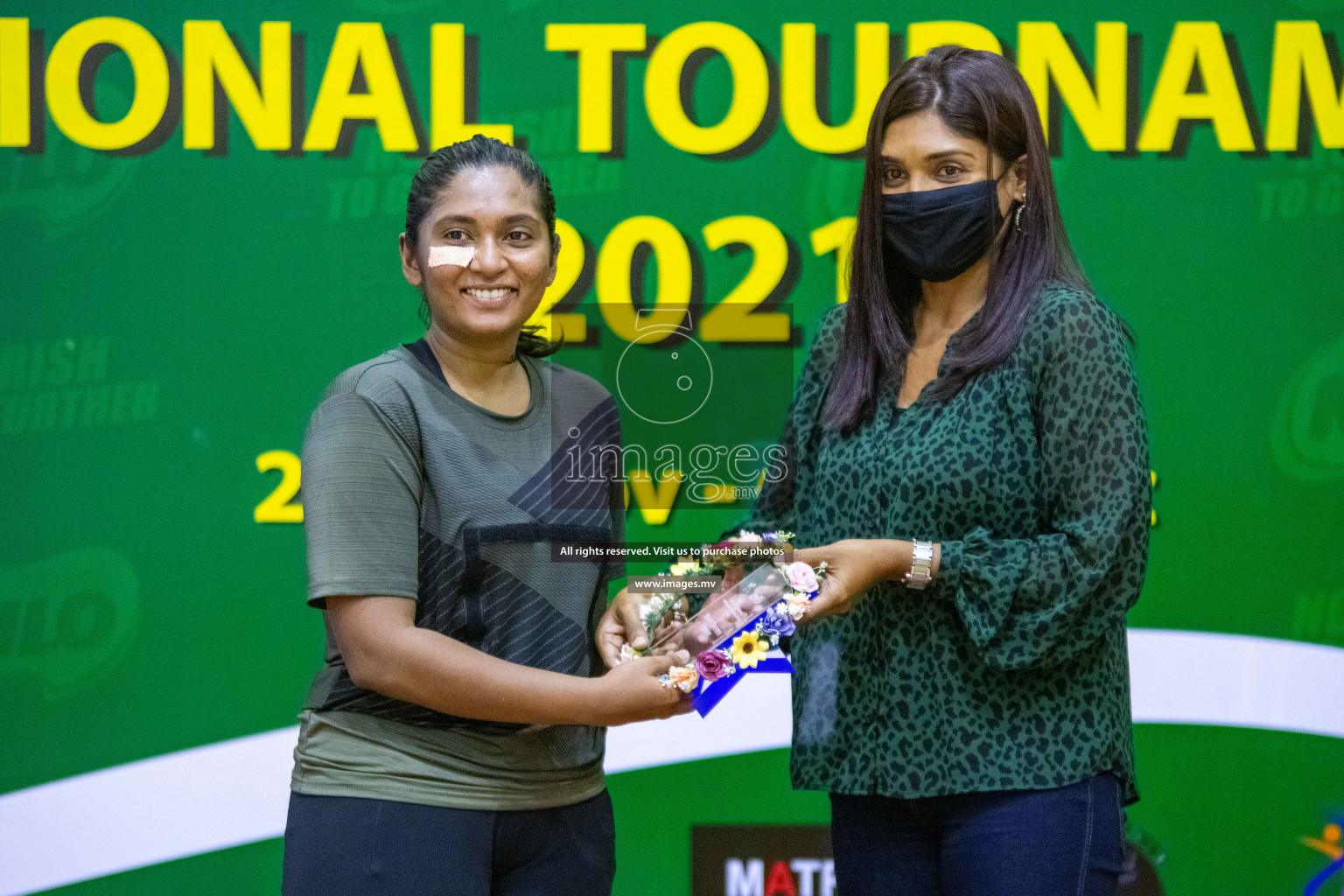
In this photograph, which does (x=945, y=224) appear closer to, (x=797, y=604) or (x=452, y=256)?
(x=797, y=604)

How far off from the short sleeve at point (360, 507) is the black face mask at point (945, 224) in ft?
2.62

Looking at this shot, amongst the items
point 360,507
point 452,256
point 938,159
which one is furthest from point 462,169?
point 938,159

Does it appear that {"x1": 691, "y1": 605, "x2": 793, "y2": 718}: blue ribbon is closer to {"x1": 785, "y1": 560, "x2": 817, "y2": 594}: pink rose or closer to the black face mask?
{"x1": 785, "y1": 560, "x2": 817, "y2": 594}: pink rose

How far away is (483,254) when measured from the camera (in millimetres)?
1771

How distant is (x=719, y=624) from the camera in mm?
1733

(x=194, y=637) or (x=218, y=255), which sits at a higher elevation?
(x=218, y=255)

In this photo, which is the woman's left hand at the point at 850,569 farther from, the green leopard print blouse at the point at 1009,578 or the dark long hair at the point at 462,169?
the dark long hair at the point at 462,169

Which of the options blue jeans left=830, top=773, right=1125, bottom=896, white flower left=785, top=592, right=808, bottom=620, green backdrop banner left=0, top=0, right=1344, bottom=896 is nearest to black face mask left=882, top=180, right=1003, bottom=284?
white flower left=785, top=592, right=808, bottom=620

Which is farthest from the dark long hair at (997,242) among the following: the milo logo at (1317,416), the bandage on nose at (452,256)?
the milo logo at (1317,416)

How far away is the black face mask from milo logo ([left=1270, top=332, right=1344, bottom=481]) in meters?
1.67

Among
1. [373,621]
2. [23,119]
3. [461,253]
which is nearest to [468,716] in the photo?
[373,621]

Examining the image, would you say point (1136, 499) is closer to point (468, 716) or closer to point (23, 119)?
point (468, 716)

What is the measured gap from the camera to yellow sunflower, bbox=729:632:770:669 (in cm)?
172

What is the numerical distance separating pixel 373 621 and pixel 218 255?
1865 millimetres
